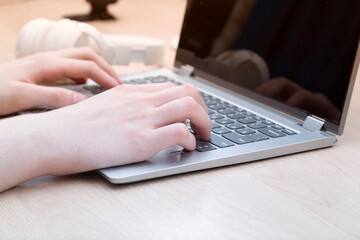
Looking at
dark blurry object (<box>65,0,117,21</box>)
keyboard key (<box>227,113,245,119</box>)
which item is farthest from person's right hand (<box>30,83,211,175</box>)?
dark blurry object (<box>65,0,117,21</box>)

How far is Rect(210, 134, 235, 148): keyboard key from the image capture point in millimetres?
599

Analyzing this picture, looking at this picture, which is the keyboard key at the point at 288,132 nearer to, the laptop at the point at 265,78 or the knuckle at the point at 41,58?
the laptop at the point at 265,78

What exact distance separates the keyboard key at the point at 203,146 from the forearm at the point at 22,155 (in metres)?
0.18

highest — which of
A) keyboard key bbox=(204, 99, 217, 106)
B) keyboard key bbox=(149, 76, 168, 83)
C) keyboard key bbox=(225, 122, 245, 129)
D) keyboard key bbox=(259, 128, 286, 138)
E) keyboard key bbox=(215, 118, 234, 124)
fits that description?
keyboard key bbox=(259, 128, 286, 138)

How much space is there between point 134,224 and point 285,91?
39 cm

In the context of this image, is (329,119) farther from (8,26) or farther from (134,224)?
(8,26)

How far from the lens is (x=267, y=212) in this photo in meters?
0.48

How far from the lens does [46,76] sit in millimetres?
817

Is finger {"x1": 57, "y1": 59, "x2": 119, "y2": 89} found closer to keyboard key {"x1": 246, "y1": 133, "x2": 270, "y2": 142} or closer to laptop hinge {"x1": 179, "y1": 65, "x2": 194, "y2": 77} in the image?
laptop hinge {"x1": 179, "y1": 65, "x2": 194, "y2": 77}

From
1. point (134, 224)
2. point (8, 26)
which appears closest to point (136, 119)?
point (134, 224)

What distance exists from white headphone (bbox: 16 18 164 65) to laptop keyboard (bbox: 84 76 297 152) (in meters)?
0.32

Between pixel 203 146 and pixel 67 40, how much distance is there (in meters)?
0.48

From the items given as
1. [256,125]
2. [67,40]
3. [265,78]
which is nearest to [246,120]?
[256,125]

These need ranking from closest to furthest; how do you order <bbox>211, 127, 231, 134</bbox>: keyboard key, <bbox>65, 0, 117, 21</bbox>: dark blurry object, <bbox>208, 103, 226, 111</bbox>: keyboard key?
<bbox>211, 127, 231, 134</bbox>: keyboard key → <bbox>208, 103, 226, 111</bbox>: keyboard key → <bbox>65, 0, 117, 21</bbox>: dark blurry object
